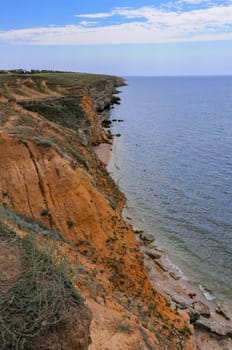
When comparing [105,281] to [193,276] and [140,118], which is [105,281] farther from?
[140,118]

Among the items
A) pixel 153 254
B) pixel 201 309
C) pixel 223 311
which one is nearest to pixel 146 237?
pixel 153 254

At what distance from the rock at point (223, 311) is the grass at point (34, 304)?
626 inches

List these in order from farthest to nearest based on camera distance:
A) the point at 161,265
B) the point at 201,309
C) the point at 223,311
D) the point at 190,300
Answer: the point at 161,265, the point at 190,300, the point at 223,311, the point at 201,309

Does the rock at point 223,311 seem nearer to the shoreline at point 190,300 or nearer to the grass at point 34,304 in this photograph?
the shoreline at point 190,300

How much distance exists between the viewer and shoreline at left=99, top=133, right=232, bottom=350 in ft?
61.0

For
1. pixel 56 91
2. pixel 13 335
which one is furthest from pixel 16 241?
pixel 56 91

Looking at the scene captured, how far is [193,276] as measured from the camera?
24219 mm

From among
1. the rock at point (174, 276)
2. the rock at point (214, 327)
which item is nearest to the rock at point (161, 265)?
the rock at point (174, 276)

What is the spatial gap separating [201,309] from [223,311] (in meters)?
1.31

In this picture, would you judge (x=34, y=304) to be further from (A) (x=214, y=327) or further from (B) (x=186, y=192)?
(B) (x=186, y=192)

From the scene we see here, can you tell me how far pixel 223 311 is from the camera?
2067cm

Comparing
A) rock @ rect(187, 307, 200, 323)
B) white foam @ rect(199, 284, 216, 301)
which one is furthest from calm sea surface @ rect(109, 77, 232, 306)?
rock @ rect(187, 307, 200, 323)

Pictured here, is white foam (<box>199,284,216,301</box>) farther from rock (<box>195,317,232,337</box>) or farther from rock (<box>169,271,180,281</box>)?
rock (<box>195,317,232,337</box>)

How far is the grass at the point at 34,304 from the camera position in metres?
6.12
